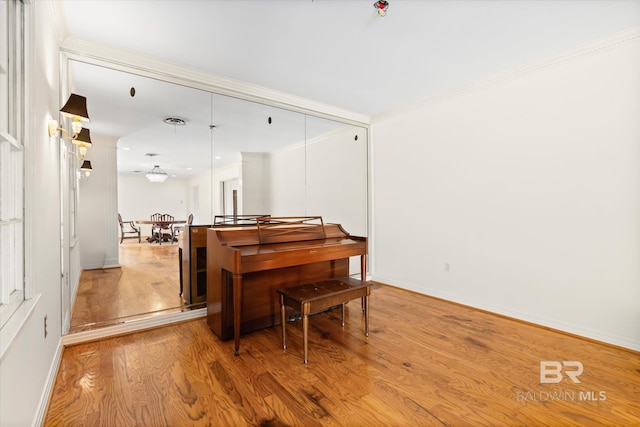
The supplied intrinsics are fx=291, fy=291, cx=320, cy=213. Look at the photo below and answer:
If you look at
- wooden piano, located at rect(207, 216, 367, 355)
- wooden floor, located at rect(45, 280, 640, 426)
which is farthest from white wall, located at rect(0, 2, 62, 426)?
wooden piano, located at rect(207, 216, 367, 355)

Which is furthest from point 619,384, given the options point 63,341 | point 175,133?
point 175,133

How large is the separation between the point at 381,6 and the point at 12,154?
2.31 metres

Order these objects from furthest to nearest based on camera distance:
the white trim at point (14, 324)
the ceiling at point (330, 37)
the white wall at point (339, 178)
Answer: the white wall at point (339, 178), the ceiling at point (330, 37), the white trim at point (14, 324)

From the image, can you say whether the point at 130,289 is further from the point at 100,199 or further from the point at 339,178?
the point at 339,178

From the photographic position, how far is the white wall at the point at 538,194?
2.41 metres

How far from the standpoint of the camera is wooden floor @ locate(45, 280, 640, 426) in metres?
1.61

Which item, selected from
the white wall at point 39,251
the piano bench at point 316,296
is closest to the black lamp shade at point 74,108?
the white wall at point 39,251

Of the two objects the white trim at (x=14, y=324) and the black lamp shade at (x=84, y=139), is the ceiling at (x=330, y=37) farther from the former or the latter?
the white trim at (x=14, y=324)

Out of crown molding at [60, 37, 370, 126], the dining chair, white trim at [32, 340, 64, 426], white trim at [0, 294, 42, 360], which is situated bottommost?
white trim at [32, 340, 64, 426]

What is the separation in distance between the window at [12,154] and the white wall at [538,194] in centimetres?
370

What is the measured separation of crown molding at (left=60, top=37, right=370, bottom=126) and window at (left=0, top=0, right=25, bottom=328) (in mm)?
1253

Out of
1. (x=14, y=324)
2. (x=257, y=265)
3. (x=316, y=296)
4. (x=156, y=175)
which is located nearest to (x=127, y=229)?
(x=156, y=175)

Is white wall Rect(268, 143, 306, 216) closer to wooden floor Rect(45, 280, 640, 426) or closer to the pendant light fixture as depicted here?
the pendant light fixture

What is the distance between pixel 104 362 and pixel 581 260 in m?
4.01
